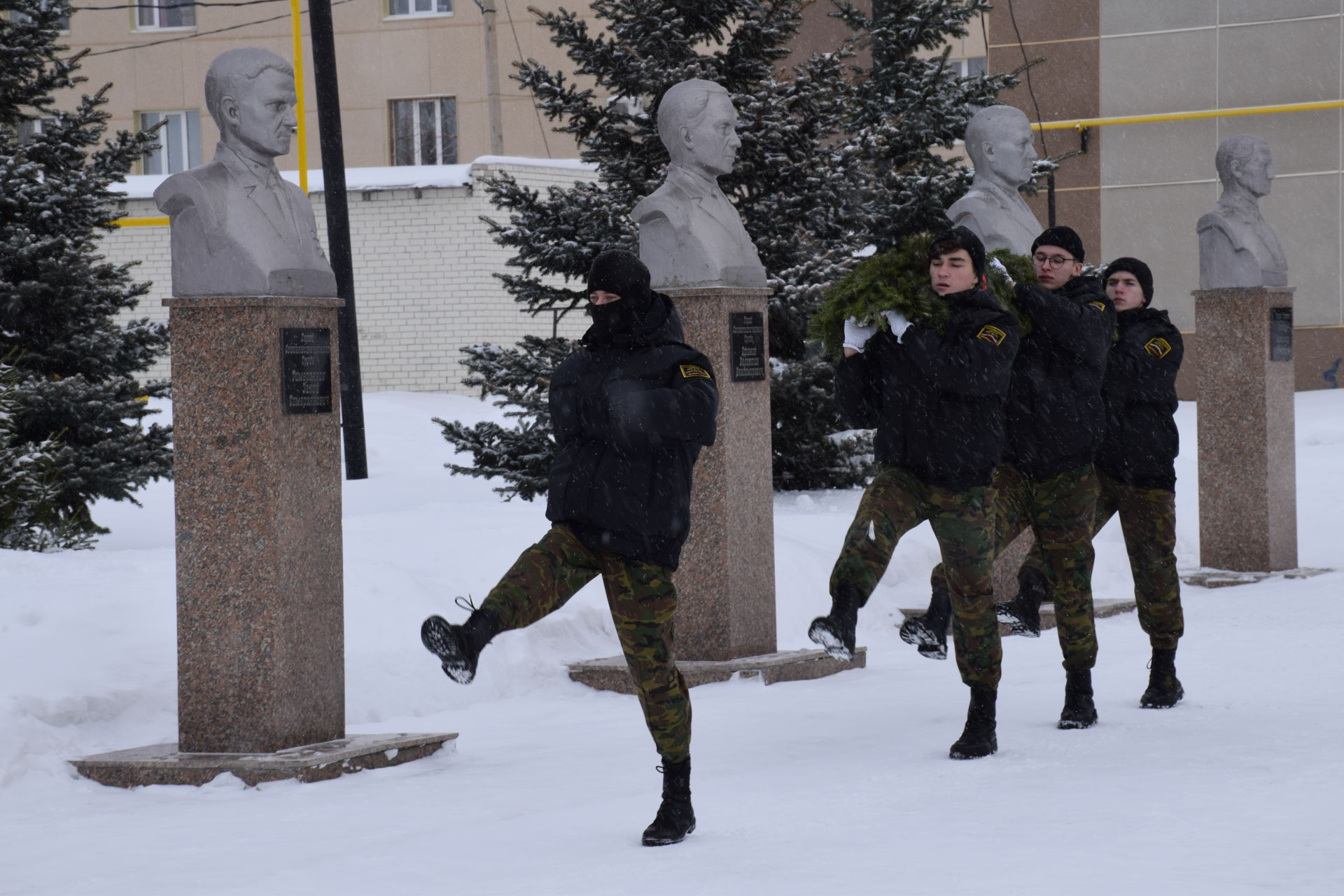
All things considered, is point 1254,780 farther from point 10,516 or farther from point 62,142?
point 62,142

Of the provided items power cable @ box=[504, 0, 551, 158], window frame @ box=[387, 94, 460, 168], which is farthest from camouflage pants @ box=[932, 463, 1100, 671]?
window frame @ box=[387, 94, 460, 168]

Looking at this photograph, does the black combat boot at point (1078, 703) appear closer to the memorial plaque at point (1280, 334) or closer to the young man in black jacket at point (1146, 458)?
the young man in black jacket at point (1146, 458)

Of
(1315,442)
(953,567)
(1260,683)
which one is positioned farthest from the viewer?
(1315,442)

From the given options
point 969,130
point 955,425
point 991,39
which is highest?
point 991,39

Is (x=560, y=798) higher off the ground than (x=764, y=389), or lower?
lower

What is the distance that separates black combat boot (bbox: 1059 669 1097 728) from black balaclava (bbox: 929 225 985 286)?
1639mm

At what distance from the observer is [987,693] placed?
627 cm

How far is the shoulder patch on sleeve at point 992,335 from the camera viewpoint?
19.7 ft

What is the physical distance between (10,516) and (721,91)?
552 cm

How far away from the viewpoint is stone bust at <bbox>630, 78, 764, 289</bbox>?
8562mm

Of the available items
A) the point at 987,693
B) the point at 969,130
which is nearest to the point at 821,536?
the point at 969,130

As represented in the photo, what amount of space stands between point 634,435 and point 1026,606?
10.3ft

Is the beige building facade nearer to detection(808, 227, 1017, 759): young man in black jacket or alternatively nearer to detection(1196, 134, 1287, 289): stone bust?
detection(1196, 134, 1287, 289): stone bust

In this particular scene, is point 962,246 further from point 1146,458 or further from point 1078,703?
point 1078,703
